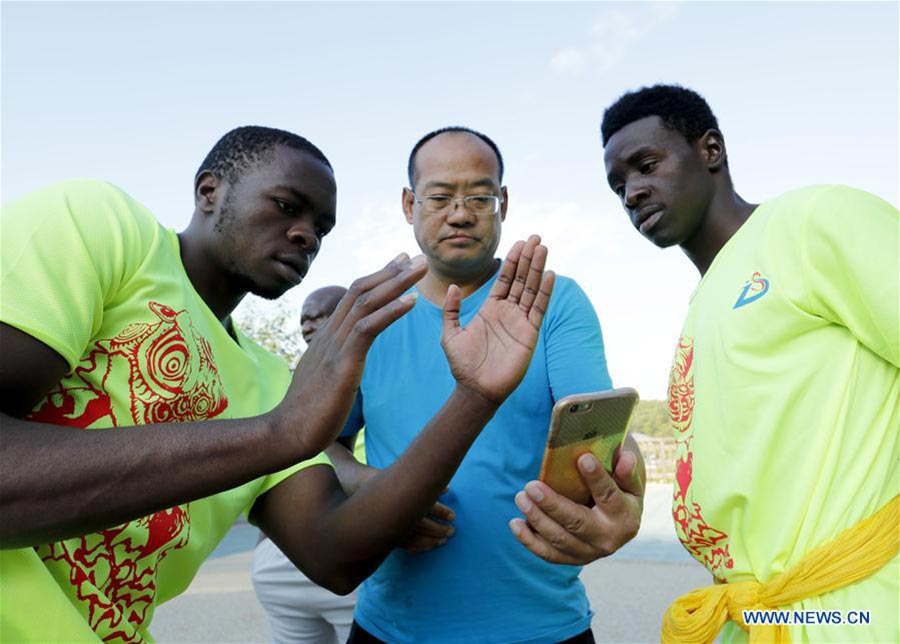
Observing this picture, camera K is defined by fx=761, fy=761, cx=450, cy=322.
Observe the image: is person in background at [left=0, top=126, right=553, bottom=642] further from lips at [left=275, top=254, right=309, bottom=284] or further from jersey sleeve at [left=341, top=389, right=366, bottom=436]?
jersey sleeve at [left=341, top=389, right=366, bottom=436]

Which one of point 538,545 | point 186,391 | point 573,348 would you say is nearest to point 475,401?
point 538,545

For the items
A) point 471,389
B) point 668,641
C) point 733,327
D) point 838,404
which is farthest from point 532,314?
point 668,641

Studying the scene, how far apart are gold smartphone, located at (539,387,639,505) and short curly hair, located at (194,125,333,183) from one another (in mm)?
1276

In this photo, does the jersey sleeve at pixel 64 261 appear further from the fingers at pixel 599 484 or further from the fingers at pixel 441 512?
the fingers at pixel 599 484

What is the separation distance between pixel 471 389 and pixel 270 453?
62cm

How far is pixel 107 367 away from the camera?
6.04 feet

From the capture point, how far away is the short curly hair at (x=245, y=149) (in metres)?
2.56

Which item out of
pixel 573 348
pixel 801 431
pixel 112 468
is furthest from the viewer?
pixel 573 348

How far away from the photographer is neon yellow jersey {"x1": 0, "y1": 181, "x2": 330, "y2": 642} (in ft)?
5.29

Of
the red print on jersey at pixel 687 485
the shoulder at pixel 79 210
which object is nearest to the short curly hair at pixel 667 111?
the red print on jersey at pixel 687 485

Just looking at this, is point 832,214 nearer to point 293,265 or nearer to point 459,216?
point 459,216

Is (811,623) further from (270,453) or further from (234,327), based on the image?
(234,327)

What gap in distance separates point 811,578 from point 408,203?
6.09 ft

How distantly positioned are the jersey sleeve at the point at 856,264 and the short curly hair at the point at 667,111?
2.84ft
